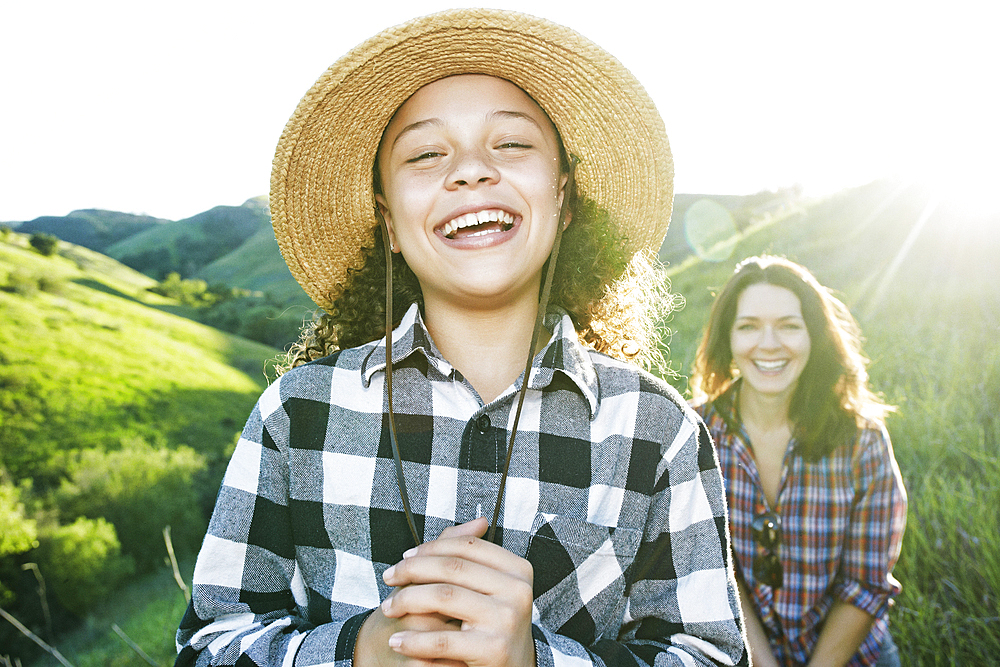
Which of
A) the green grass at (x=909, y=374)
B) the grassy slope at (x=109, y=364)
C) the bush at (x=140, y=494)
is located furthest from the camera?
the grassy slope at (x=109, y=364)

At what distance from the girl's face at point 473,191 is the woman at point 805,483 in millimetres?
1825

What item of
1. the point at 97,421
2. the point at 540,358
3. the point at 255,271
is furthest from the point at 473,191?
the point at 255,271

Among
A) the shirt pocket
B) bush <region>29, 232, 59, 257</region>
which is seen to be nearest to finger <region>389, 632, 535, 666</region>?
the shirt pocket

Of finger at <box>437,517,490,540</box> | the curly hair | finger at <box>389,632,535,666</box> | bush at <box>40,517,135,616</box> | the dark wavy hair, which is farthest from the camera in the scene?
bush at <box>40,517,135,616</box>

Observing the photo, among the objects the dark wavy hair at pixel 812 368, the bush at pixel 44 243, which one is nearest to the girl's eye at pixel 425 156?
the dark wavy hair at pixel 812 368

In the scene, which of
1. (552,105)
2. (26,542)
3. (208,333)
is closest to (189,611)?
(552,105)

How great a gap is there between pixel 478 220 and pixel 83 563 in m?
7.59

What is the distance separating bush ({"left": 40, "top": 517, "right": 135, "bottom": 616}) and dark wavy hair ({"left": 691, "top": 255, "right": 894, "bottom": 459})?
21.4 feet

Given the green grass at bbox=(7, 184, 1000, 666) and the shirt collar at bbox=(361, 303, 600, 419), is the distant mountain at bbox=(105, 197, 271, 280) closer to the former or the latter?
the green grass at bbox=(7, 184, 1000, 666)

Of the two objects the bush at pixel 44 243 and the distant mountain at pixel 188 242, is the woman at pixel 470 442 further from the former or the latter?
the distant mountain at pixel 188 242

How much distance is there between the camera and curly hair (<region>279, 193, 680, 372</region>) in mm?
1692

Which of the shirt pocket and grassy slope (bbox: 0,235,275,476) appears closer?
the shirt pocket

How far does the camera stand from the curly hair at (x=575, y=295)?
169 centimetres

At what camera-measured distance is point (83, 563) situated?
637cm
